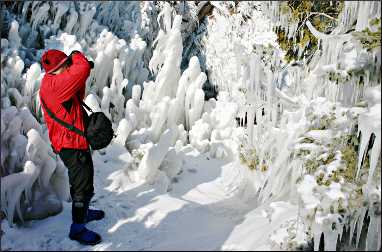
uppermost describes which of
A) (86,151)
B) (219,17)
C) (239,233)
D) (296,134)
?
(219,17)

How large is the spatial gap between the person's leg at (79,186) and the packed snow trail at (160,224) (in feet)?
0.37

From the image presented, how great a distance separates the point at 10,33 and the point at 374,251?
229 inches

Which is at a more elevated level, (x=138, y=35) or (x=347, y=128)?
(x=138, y=35)

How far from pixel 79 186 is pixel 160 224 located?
787 millimetres

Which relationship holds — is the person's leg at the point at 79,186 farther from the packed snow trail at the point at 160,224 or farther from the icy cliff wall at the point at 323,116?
the icy cliff wall at the point at 323,116

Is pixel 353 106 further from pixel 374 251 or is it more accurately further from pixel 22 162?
pixel 22 162

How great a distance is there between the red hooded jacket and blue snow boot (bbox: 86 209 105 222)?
716 millimetres

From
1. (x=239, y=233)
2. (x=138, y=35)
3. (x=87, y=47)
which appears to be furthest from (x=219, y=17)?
(x=239, y=233)

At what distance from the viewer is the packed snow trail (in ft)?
10.4

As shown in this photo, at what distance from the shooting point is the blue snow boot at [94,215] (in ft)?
12.1

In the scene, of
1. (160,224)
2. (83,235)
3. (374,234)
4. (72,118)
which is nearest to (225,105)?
(160,224)

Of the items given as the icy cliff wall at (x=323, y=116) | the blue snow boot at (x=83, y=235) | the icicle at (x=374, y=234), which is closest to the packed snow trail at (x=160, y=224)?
the blue snow boot at (x=83, y=235)

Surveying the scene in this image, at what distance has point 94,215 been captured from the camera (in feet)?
12.2

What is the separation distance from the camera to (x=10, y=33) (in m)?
6.23
